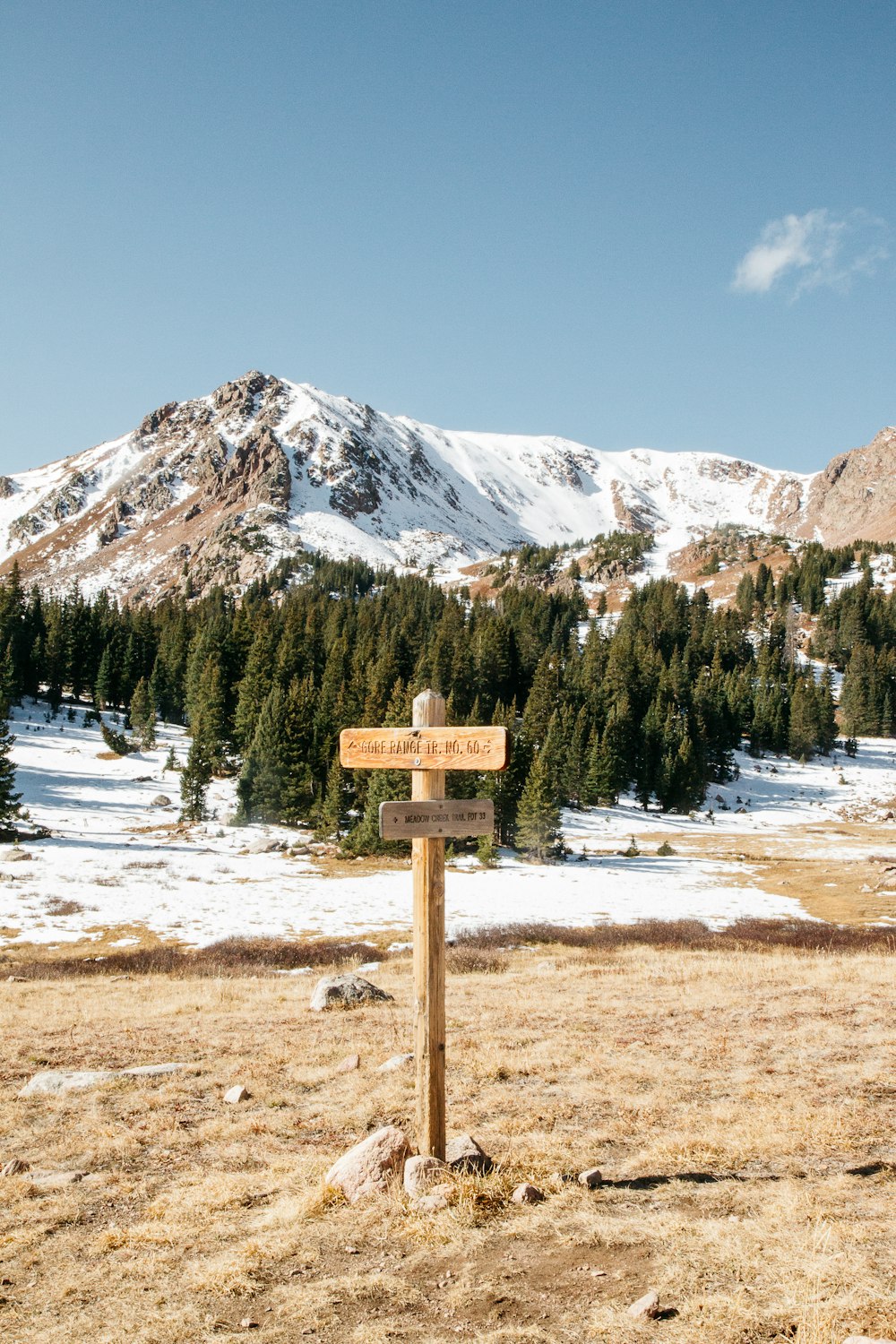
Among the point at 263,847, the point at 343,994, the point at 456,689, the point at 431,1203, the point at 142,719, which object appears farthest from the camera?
the point at 456,689

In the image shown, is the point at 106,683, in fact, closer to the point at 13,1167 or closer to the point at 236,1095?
the point at 236,1095

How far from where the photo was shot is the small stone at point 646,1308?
5387mm

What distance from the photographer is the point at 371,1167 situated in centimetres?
784

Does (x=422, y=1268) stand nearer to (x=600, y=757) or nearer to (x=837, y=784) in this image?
(x=600, y=757)

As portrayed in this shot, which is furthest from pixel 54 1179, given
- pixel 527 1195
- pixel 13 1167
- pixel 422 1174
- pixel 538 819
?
pixel 538 819

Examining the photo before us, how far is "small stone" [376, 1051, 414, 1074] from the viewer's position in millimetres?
11875

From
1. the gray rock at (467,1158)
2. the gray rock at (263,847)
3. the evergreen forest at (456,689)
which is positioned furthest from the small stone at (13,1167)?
the gray rock at (263,847)

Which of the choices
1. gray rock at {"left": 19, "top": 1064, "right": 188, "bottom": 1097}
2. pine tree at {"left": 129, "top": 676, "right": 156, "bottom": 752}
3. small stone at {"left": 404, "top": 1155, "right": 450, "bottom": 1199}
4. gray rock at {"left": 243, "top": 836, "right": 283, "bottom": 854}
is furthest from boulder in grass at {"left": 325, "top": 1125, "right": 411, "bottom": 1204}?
pine tree at {"left": 129, "top": 676, "right": 156, "bottom": 752}

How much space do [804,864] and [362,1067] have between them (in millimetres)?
56634

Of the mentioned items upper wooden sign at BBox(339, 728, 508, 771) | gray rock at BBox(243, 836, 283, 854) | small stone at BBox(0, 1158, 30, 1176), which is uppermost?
upper wooden sign at BBox(339, 728, 508, 771)

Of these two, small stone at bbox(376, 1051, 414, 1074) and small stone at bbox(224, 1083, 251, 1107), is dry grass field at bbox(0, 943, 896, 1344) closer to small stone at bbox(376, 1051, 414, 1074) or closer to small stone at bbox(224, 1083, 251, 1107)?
small stone at bbox(224, 1083, 251, 1107)

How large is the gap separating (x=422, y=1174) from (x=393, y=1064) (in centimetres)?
468

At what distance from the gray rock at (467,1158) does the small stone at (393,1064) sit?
397 cm

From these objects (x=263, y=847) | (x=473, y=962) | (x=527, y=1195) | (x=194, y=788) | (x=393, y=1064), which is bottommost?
(x=263, y=847)
